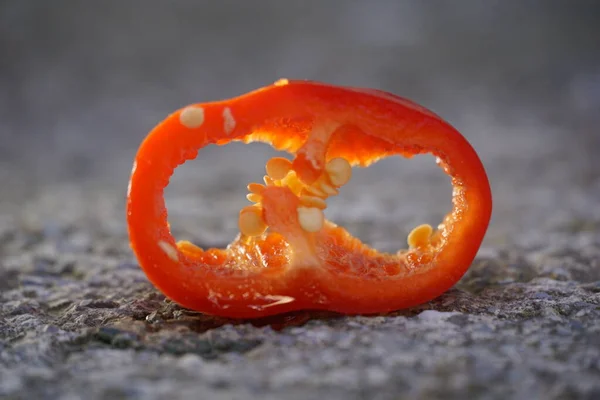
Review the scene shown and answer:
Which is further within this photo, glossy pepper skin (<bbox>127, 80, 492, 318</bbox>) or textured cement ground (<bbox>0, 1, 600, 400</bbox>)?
glossy pepper skin (<bbox>127, 80, 492, 318</bbox>)

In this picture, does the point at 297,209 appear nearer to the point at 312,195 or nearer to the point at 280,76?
the point at 312,195

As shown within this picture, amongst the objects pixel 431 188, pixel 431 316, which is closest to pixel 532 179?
pixel 431 188

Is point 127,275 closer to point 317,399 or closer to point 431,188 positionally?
point 317,399

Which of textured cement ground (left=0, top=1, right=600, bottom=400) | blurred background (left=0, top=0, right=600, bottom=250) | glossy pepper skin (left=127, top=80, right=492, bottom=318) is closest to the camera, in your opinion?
textured cement ground (left=0, top=1, right=600, bottom=400)

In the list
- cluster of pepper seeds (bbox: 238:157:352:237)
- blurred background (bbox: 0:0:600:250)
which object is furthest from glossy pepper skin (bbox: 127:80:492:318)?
blurred background (bbox: 0:0:600:250)

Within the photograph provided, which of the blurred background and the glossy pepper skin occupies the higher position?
the blurred background

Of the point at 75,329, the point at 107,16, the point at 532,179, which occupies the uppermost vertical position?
the point at 107,16

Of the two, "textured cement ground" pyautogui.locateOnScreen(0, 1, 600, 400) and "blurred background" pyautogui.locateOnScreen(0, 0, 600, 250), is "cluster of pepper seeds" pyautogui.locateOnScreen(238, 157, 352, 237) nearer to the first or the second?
"textured cement ground" pyautogui.locateOnScreen(0, 1, 600, 400)
